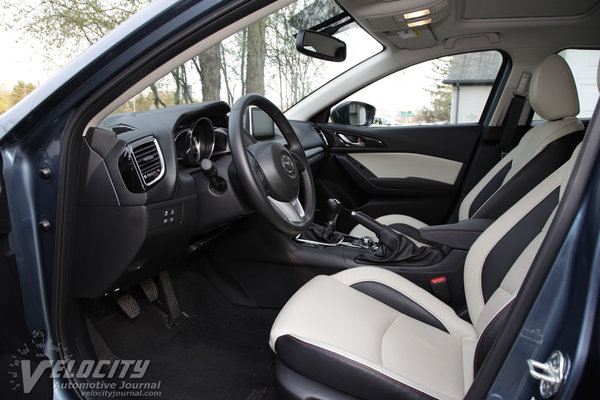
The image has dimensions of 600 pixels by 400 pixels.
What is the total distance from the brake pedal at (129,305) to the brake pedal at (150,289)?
6cm

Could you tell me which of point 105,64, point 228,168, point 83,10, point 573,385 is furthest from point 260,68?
point 573,385

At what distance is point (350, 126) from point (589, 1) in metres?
1.45

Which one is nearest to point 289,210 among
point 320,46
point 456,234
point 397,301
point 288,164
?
point 288,164

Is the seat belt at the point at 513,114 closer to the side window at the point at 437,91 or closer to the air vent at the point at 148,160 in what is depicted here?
the side window at the point at 437,91

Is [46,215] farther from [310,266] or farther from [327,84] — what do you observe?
[327,84]

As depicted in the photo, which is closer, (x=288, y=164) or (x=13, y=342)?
(x=13, y=342)

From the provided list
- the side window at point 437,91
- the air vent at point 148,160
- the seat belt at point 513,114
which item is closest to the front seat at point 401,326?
the air vent at point 148,160

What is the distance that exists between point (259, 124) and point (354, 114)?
1.00 metres

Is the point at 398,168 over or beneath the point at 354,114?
beneath

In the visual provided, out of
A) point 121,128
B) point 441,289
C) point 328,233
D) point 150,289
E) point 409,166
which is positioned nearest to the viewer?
point 121,128

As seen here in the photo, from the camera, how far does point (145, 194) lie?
1.22m

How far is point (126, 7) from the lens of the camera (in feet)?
8.88

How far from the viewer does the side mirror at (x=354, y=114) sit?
2818 mm

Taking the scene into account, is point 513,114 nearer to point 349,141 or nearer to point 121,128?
point 349,141
